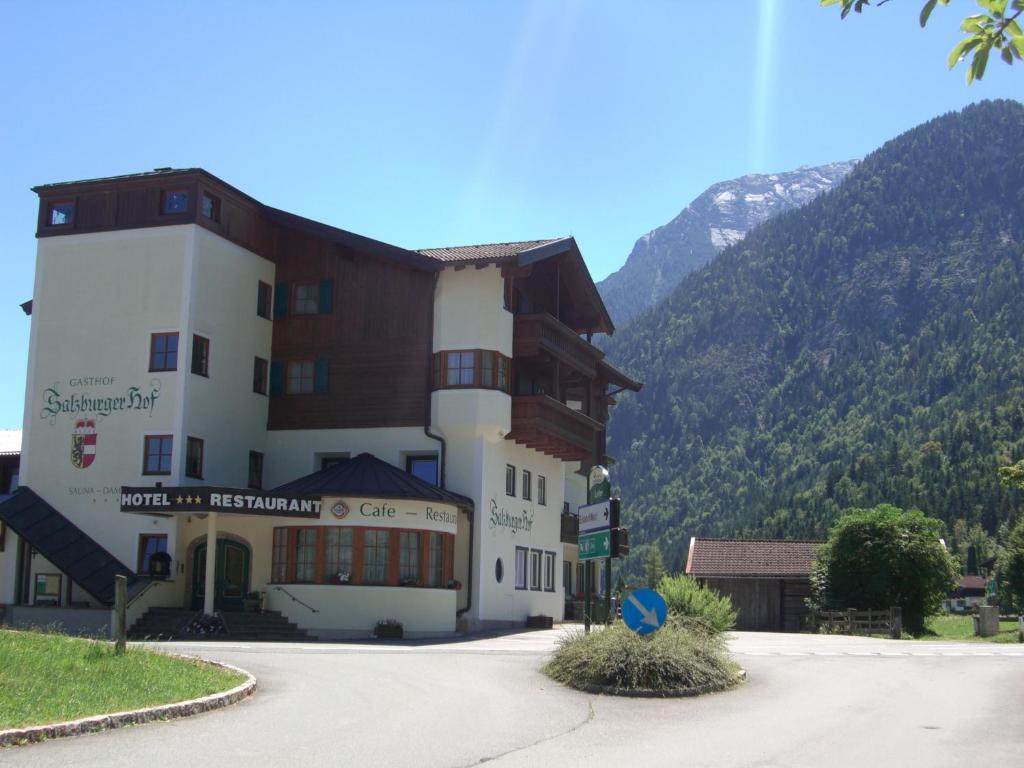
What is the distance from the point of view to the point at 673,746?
500 inches

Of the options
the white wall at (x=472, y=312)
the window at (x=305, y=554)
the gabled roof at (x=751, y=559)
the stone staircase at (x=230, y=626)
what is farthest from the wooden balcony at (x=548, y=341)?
the gabled roof at (x=751, y=559)

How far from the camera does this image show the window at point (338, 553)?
34188 mm

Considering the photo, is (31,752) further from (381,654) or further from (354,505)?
(354,505)

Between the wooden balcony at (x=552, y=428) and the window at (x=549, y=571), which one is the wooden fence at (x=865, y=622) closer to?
the window at (x=549, y=571)

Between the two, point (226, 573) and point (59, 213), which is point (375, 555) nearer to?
point (226, 573)

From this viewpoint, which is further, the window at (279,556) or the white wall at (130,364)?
the white wall at (130,364)

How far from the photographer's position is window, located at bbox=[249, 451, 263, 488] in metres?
39.2

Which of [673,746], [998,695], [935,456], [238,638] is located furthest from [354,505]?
[935,456]

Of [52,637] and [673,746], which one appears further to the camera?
[52,637]

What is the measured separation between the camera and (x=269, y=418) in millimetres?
39938

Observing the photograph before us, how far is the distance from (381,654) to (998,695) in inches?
484

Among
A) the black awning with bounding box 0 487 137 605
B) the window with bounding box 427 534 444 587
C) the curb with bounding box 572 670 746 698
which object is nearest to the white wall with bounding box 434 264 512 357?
the window with bounding box 427 534 444 587

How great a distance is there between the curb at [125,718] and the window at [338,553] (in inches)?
685

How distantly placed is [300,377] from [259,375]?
1325 millimetres
